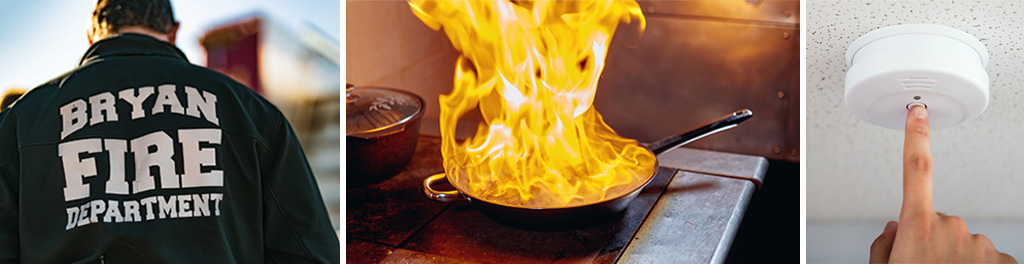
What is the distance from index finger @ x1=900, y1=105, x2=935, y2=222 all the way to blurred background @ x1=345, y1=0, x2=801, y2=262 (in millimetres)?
394

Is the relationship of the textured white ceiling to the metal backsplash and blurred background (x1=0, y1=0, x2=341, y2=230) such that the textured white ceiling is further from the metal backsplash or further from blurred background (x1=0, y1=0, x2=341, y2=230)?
blurred background (x1=0, y1=0, x2=341, y2=230)

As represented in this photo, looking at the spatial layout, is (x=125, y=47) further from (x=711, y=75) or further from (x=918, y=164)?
(x=918, y=164)

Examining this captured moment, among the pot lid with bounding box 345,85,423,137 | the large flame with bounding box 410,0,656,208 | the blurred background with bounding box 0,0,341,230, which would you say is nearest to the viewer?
the large flame with bounding box 410,0,656,208

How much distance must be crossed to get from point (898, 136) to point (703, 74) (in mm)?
447

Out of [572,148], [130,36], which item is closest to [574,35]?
[572,148]

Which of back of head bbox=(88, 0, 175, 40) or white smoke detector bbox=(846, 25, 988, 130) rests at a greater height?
back of head bbox=(88, 0, 175, 40)

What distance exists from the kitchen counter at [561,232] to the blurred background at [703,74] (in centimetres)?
17

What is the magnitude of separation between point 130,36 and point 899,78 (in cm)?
105

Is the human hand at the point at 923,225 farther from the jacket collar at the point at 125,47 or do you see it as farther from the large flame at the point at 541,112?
the jacket collar at the point at 125,47

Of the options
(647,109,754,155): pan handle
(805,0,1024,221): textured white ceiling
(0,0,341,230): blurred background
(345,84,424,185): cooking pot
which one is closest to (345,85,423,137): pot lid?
(345,84,424,185): cooking pot

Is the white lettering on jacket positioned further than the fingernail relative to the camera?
Yes

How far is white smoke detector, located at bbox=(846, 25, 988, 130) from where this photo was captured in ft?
2.07

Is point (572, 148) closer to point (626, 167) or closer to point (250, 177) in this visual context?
point (626, 167)

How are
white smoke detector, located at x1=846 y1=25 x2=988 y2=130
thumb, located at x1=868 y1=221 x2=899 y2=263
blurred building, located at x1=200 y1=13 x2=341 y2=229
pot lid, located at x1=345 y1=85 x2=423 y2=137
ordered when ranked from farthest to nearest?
blurred building, located at x1=200 y1=13 x2=341 y2=229 → pot lid, located at x1=345 y1=85 x2=423 y2=137 → thumb, located at x1=868 y1=221 x2=899 y2=263 → white smoke detector, located at x1=846 y1=25 x2=988 y2=130
